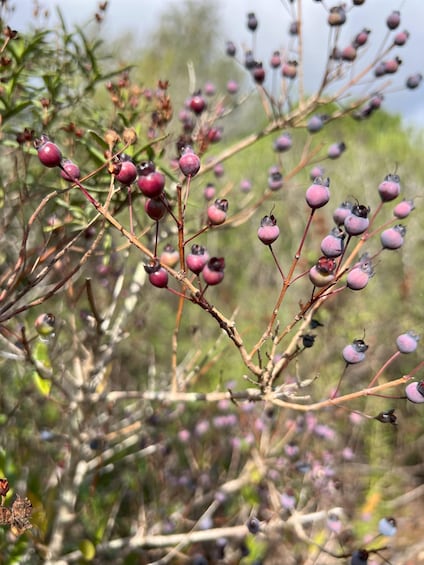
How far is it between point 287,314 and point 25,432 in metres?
2.82

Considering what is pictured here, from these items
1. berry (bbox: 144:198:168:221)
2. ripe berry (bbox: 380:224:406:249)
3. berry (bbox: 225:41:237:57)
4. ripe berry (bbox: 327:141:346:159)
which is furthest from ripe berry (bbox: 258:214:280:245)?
berry (bbox: 225:41:237:57)

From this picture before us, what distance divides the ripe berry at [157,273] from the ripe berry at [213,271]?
89 mm

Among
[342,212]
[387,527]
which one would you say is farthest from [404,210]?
[387,527]

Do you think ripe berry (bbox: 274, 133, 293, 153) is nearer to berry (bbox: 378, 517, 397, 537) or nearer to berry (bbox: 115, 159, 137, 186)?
berry (bbox: 115, 159, 137, 186)

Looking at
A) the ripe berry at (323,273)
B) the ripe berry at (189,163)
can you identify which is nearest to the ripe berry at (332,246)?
the ripe berry at (323,273)

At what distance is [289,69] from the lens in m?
1.81

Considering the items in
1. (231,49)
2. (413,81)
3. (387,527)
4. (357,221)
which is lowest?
(387,527)

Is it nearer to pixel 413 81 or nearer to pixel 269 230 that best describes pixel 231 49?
pixel 413 81

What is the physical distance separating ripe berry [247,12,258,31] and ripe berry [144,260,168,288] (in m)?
1.55

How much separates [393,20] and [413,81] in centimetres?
29

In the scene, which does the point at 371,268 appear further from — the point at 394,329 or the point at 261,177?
the point at 261,177

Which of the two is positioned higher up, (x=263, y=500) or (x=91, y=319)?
(x=91, y=319)

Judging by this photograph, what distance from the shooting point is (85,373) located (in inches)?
65.8

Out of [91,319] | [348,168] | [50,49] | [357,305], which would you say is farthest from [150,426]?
[348,168]
